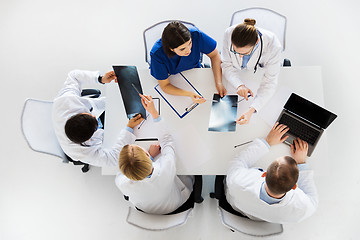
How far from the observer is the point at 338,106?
2.61m

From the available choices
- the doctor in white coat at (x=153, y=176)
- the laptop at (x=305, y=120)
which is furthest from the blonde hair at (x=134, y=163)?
the laptop at (x=305, y=120)

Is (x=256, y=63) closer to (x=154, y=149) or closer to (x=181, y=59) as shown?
(x=181, y=59)

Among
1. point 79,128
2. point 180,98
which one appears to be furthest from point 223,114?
point 79,128

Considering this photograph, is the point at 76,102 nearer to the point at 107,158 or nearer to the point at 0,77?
the point at 107,158

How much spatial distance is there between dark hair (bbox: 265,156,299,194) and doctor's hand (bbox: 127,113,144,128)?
867 millimetres

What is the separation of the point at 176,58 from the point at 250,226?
115cm

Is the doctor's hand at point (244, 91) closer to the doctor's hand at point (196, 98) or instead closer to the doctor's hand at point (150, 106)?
the doctor's hand at point (196, 98)

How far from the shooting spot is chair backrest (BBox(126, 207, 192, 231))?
→ 171 cm

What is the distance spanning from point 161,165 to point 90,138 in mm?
498

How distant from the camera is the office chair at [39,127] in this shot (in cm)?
187

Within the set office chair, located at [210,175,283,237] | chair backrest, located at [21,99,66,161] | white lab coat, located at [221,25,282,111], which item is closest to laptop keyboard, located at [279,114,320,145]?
white lab coat, located at [221,25,282,111]

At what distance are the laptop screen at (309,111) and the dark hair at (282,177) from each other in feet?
1.50

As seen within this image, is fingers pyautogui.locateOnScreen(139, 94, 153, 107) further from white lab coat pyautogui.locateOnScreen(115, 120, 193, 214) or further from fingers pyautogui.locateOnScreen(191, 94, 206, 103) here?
fingers pyautogui.locateOnScreen(191, 94, 206, 103)

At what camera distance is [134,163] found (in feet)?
4.75
